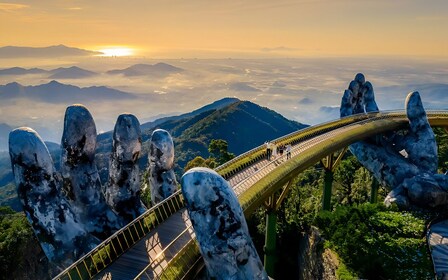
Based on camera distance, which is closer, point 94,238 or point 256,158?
point 94,238

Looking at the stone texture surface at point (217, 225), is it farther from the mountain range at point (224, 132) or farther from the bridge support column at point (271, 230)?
the mountain range at point (224, 132)

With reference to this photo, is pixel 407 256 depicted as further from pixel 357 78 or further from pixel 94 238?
pixel 357 78

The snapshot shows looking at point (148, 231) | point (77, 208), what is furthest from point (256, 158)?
point (77, 208)

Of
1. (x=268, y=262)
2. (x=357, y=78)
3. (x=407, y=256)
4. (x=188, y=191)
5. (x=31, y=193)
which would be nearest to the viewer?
(x=188, y=191)

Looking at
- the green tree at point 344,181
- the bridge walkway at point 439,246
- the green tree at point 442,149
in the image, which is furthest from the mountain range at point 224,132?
the bridge walkway at point 439,246

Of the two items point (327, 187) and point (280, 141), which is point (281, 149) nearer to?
point (280, 141)

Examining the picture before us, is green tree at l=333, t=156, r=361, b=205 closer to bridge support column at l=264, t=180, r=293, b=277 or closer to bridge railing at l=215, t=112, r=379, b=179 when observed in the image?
bridge railing at l=215, t=112, r=379, b=179
